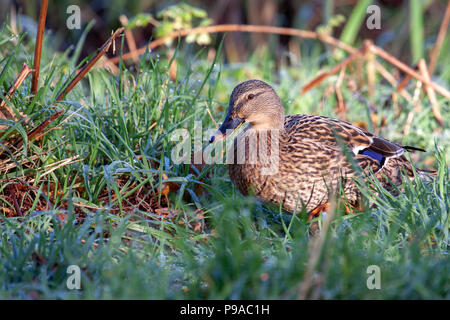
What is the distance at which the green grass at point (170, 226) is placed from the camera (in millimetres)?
2529

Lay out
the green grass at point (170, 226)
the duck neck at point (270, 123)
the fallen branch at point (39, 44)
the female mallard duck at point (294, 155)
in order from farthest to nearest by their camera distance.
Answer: the duck neck at point (270, 123) < the female mallard duck at point (294, 155) < the fallen branch at point (39, 44) < the green grass at point (170, 226)

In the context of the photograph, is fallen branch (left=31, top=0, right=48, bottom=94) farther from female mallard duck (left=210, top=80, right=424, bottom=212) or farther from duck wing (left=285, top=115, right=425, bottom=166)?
duck wing (left=285, top=115, right=425, bottom=166)

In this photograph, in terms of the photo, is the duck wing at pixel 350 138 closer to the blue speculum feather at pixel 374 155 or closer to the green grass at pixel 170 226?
the blue speculum feather at pixel 374 155

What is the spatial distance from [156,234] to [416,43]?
4.94 metres

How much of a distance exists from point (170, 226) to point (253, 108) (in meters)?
0.97

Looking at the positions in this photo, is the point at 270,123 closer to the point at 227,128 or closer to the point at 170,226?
the point at 227,128

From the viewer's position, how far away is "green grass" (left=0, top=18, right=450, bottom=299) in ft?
8.30

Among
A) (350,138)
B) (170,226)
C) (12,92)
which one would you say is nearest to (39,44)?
(12,92)

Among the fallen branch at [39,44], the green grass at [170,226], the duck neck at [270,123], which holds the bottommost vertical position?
the green grass at [170,226]

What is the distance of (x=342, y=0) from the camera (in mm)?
9344

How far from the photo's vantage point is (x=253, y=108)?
3.97 meters

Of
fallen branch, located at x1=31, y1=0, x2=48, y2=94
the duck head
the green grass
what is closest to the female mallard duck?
the duck head

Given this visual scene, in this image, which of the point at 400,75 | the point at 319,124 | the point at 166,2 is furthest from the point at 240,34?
the point at 319,124

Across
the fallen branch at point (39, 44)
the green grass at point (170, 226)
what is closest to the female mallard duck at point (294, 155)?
the green grass at point (170, 226)
